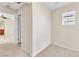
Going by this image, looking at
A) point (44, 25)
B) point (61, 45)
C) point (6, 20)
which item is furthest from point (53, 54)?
point (6, 20)

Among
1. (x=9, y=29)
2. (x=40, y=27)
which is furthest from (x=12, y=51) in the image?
(x=40, y=27)

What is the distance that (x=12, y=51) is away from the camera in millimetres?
1631

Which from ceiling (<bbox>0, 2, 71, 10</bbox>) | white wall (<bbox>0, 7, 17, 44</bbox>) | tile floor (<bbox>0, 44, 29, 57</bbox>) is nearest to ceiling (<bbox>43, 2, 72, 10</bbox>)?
ceiling (<bbox>0, 2, 71, 10</bbox>)

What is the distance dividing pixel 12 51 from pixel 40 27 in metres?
0.60

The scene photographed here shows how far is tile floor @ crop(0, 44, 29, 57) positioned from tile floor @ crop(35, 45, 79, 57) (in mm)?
266

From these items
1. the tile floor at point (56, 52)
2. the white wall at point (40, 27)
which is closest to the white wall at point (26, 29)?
the white wall at point (40, 27)

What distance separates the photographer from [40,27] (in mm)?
1637

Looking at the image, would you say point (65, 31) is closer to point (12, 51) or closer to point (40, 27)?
point (40, 27)

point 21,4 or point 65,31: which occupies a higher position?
point 21,4

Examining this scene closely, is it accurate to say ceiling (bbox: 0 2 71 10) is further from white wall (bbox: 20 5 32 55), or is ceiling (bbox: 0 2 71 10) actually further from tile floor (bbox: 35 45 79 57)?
tile floor (bbox: 35 45 79 57)

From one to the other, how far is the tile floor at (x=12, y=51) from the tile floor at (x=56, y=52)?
0.87 feet

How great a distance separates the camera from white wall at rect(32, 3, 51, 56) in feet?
5.27

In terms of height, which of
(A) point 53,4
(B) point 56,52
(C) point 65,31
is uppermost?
(A) point 53,4

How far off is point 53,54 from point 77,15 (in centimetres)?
74
